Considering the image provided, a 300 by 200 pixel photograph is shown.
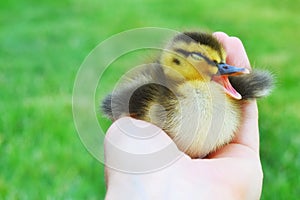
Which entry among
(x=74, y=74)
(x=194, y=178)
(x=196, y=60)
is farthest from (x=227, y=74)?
(x=74, y=74)

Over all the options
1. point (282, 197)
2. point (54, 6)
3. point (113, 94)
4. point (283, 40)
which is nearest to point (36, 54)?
point (54, 6)

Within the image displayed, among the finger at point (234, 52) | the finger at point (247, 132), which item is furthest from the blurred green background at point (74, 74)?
the finger at point (247, 132)

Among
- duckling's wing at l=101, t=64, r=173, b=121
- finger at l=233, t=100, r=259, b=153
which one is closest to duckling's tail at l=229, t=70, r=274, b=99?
finger at l=233, t=100, r=259, b=153

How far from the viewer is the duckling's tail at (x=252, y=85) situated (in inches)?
44.6

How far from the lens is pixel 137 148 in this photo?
0.99 m

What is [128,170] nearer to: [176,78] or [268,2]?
[176,78]

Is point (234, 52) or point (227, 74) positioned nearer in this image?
point (227, 74)

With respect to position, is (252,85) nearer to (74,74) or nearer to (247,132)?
(247,132)

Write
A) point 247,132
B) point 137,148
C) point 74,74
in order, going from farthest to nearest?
1. point 74,74
2. point 247,132
3. point 137,148

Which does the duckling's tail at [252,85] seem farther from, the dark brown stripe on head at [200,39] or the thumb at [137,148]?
the thumb at [137,148]

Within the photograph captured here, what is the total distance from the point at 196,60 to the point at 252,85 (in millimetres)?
132

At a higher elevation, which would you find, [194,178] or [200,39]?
[200,39]

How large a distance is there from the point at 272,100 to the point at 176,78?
1639 millimetres

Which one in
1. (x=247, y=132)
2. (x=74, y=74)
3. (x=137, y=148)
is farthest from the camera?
(x=74, y=74)
